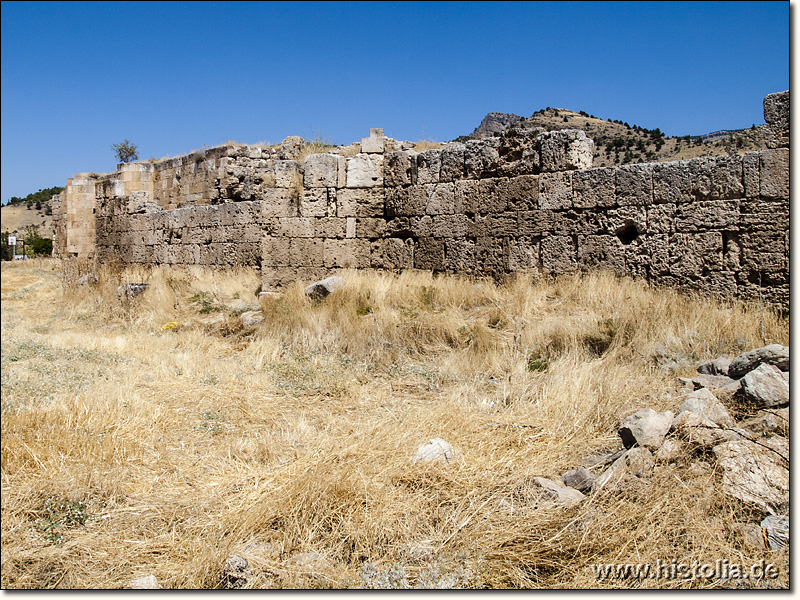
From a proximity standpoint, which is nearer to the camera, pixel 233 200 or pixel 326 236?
pixel 326 236

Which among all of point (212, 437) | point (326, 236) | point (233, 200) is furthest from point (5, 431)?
point (233, 200)

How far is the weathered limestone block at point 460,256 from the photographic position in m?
8.73

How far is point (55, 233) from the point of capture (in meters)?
22.2

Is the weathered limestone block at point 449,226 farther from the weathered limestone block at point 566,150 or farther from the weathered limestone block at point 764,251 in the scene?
the weathered limestone block at point 764,251

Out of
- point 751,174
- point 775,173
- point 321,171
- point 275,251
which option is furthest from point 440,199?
point 775,173

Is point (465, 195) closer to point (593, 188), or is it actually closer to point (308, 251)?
point (593, 188)

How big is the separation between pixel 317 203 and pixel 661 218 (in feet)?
16.1

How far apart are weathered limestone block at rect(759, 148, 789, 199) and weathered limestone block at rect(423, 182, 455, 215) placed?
3.84 meters

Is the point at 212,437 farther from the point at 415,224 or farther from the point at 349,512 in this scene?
the point at 415,224

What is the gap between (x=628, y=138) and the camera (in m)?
18.3

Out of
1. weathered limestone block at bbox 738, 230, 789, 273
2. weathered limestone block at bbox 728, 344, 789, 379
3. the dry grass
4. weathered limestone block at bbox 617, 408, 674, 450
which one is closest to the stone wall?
weathered limestone block at bbox 738, 230, 789, 273

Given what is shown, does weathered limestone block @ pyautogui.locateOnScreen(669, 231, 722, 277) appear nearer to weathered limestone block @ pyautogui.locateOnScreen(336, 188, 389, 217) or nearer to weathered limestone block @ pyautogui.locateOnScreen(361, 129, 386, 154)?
weathered limestone block @ pyautogui.locateOnScreen(336, 188, 389, 217)

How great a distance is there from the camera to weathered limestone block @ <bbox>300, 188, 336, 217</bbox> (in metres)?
9.62

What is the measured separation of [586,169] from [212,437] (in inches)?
218
